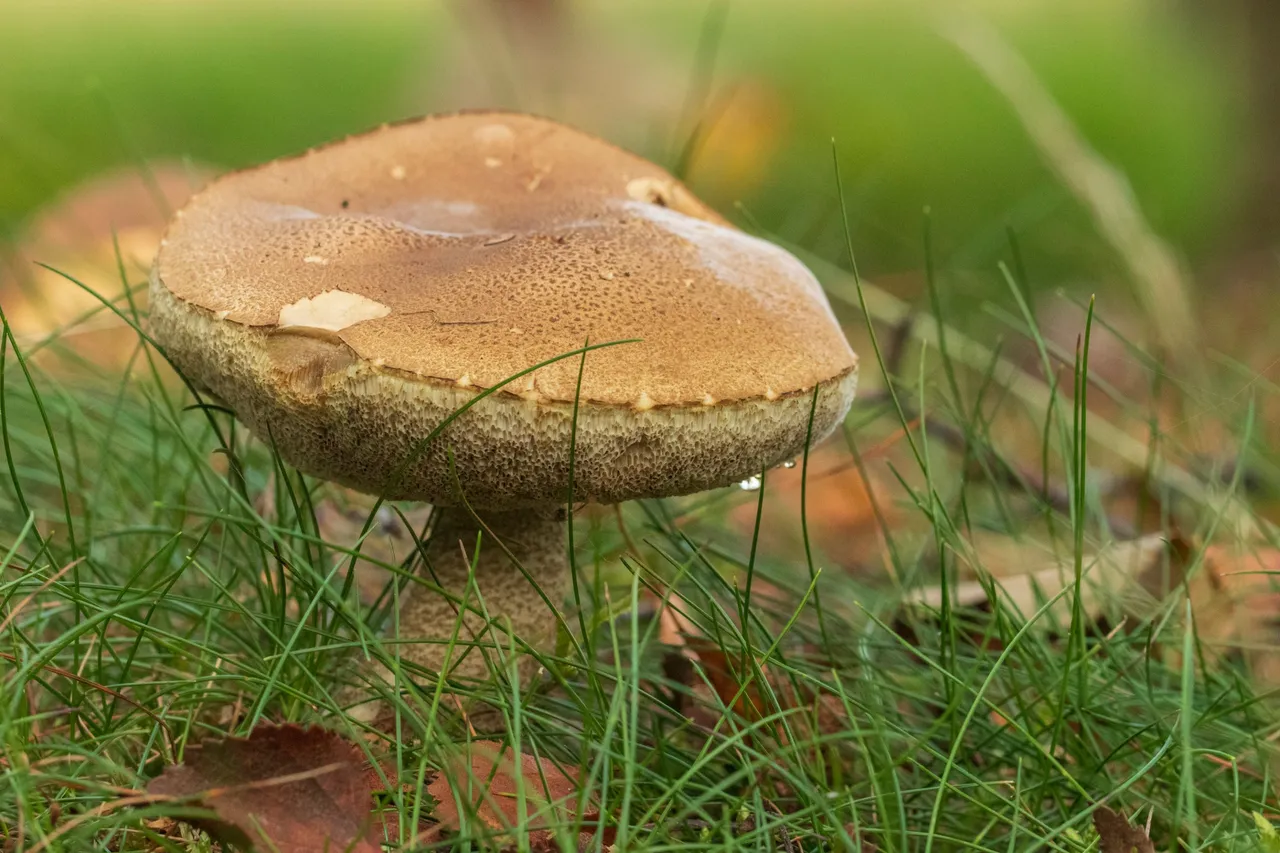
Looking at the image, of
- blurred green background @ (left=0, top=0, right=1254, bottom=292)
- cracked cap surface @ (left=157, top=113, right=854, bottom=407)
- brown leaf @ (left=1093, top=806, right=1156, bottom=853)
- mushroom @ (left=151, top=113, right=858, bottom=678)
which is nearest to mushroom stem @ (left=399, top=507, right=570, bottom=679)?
mushroom @ (left=151, top=113, right=858, bottom=678)

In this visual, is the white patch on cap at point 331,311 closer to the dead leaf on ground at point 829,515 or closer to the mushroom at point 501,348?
the mushroom at point 501,348

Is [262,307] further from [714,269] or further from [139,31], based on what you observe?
[139,31]

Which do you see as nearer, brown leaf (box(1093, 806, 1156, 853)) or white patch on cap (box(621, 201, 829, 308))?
brown leaf (box(1093, 806, 1156, 853))

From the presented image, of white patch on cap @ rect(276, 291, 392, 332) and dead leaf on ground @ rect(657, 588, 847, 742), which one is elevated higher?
white patch on cap @ rect(276, 291, 392, 332)

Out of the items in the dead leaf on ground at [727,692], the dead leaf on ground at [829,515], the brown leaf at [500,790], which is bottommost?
the dead leaf on ground at [829,515]

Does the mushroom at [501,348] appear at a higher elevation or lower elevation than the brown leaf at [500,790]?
higher

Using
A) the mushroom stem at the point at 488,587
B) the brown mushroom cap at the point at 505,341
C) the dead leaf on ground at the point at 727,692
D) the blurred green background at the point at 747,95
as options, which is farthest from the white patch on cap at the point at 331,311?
the blurred green background at the point at 747,95

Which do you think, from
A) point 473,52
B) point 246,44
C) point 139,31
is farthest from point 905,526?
point 139,31

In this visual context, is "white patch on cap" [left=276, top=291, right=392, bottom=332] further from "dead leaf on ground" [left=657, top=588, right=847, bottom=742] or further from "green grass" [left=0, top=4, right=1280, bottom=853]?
"dead leaf on ground" [left=657, top=588, right=847, bottom=742]
